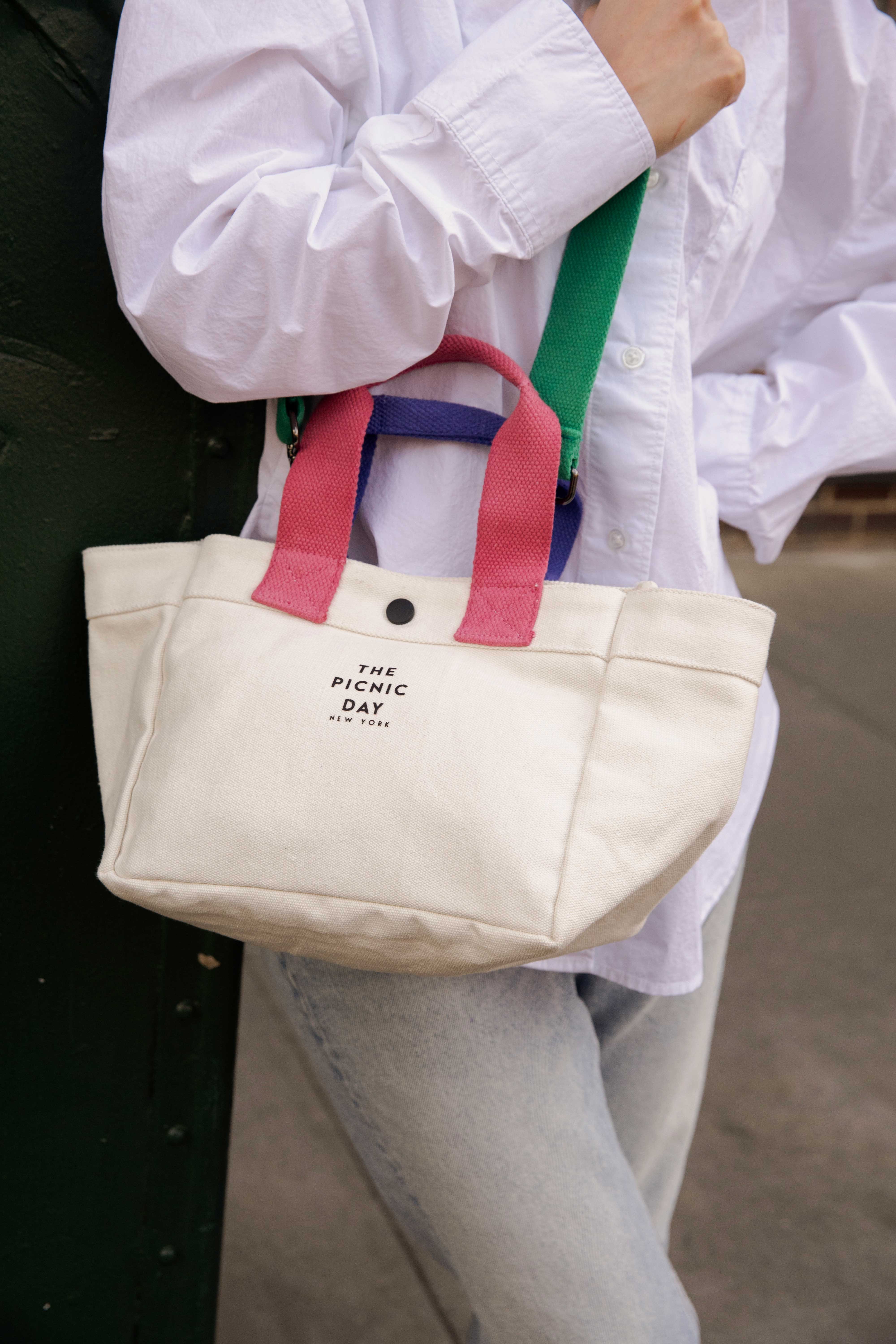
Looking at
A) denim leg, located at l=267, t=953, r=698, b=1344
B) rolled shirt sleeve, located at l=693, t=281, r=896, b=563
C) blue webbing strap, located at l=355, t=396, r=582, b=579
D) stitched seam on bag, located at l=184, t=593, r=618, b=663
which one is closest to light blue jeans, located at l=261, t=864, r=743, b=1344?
denim leg, located at l=267, t=953, r=698, b=1344

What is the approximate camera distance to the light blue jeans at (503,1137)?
119 cm

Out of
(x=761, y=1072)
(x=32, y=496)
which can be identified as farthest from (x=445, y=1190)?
(x=761, y=1072)

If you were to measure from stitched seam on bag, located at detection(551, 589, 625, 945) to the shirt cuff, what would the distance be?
34 cm

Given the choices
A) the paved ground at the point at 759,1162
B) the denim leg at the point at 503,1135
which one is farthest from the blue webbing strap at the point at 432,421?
the paved ground at the point at 759,1162

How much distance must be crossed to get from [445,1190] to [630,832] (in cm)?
48

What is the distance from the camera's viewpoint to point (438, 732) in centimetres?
99

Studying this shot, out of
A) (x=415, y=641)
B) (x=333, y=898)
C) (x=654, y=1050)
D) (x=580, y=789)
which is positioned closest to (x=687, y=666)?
(x=580, y=789)

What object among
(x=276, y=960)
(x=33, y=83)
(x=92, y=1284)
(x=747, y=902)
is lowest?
(x=747, y=902)

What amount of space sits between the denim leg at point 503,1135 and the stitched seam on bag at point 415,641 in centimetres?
34

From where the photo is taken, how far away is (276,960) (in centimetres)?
127

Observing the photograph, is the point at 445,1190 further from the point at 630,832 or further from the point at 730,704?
the point at 730,704

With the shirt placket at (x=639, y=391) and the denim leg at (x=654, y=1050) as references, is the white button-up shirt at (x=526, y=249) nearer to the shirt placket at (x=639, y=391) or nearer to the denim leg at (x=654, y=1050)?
the shirt placket at (x=639, y=391)

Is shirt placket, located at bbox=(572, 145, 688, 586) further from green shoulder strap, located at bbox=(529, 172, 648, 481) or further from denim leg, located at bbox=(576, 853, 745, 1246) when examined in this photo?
denim leg, located at bbox=(576, 853, 745, 1246)

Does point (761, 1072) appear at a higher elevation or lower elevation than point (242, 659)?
lower
